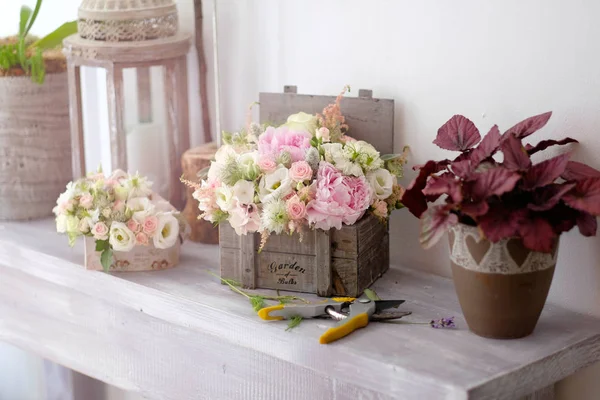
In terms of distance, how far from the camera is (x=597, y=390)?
1460 millimetres

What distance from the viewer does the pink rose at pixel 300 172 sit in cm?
142

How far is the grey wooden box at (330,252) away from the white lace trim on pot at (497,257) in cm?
22

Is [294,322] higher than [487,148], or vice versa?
[487,148]

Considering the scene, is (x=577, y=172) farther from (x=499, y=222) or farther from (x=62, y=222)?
(x=62, y=222)

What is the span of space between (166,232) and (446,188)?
2.00ft

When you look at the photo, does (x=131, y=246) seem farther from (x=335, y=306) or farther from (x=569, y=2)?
(x=569, y=2)

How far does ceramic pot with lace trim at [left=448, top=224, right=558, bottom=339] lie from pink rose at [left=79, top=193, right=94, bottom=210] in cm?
66

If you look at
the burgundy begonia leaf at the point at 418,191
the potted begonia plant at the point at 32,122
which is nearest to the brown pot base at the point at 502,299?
the burgundy begonia leaf at the point at 418,191

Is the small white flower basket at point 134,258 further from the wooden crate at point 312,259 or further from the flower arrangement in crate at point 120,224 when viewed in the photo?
the wooden crate at point 312,259

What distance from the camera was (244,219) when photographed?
4.84 feet

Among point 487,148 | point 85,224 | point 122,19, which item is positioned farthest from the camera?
point 122,19

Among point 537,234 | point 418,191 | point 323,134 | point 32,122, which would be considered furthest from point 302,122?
point 32,122

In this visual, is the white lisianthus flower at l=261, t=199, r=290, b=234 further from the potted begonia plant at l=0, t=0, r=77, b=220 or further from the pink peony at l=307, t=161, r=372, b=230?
the potted begonia plant at l=0, t=0, r=77, b=220

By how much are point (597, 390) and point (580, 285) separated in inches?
6.7
